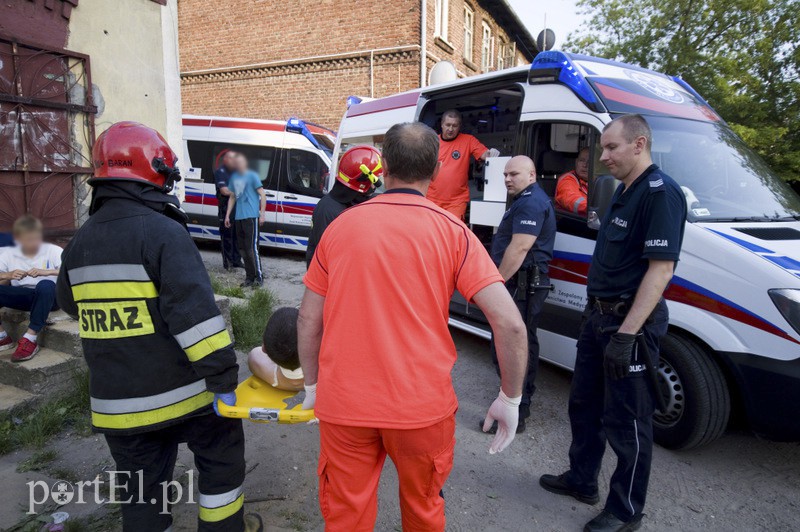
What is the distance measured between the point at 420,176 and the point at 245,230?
6233 millimetres

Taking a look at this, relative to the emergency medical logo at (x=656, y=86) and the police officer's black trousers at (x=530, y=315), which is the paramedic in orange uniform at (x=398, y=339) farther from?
the emergency medical logo at (x=656, y=86)

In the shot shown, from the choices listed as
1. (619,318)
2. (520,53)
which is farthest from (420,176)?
(520,53)

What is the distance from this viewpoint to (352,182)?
118 inches

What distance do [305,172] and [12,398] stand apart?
6.99 m

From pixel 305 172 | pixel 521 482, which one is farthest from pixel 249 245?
pixel 521 482

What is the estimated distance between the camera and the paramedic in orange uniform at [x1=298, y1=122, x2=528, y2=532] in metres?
1.68

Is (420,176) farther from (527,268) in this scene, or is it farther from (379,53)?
(379,53)

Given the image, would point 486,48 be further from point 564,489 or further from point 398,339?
point 398,339

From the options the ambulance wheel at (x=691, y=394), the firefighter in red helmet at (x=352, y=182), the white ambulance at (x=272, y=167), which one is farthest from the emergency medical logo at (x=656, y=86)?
the white ambulance at (x=272, y=167)

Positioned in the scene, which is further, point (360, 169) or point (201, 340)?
point (360, 169)

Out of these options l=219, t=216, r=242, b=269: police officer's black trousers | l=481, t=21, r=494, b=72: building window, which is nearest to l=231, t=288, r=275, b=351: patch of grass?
l=219, t=216, r=242, b=269: police officer's black trousers

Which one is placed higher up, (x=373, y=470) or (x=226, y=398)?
(x=226, y=398)

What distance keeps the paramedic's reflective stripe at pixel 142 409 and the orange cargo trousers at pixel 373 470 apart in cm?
69

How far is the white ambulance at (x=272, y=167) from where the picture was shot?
32.5ft
